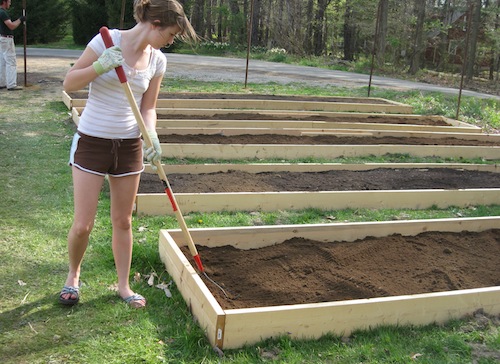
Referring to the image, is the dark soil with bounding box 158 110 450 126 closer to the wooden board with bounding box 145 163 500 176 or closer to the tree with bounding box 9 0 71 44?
the wooden board with bounding box 145 163 500 176

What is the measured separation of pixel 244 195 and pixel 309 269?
166cm

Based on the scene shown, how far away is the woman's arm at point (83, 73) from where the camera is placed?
2.90 m

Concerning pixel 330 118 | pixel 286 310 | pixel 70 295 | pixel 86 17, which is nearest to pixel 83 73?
pixel 70 295

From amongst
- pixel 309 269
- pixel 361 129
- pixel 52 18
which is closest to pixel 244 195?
pixel 309 269

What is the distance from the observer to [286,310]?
3145 mm

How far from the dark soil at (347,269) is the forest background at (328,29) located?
1942 centimetres

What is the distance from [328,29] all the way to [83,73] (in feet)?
116

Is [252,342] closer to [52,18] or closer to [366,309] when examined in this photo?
[366,309]

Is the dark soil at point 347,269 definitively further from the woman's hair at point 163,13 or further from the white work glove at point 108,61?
the woman's hair at point 163,13

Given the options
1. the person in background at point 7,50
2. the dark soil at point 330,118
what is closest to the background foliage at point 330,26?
the person in background at point 7,50

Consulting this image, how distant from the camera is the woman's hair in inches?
117

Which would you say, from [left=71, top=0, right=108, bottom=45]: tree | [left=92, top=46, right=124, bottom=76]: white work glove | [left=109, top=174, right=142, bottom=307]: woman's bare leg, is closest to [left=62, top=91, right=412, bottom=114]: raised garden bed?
[left=109, top=174, right=142, bottom=307]: woman's bare leg

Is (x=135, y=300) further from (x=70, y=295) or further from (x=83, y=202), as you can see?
(x=83, y=202)

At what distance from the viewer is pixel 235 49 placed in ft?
89.3
